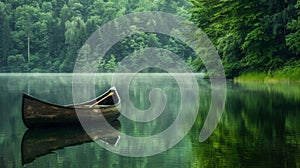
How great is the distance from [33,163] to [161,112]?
1270 cm

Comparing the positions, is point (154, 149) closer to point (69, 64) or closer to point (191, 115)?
point (191, 115)

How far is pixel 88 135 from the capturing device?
16469 millimetres

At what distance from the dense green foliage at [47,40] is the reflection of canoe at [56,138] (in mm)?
101486

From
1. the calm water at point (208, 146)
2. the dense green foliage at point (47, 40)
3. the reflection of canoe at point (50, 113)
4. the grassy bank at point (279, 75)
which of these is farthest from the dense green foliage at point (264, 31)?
the dense green foliage at point (47, 40)

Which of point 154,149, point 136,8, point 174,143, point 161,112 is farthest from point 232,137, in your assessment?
point 136,8

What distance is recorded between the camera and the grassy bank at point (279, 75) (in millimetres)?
39384

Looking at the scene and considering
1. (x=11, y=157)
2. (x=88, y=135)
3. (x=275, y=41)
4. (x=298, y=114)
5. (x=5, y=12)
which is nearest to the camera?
(x=11, y=157)

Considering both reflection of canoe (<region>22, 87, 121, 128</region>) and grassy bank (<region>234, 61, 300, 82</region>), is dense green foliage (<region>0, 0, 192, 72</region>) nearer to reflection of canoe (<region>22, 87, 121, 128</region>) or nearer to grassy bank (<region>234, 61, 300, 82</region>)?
grassy bank (<region>234, 61, 300, 82</region>)

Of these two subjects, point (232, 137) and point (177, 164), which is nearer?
point (177, 164)

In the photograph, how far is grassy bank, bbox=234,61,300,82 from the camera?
39.4m

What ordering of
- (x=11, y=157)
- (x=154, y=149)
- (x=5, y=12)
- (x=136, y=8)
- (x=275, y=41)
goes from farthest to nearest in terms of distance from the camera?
(x=136, y=8) → (x=5, y=12) → (x=275, y=41) → (x=154, y=149) → (x=11, y=157)

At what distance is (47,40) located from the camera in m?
128

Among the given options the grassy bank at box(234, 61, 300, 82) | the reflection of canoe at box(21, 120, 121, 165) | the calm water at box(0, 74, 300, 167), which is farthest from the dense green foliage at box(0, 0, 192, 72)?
the reflection of canoe at box(21, 120, 121, 165)

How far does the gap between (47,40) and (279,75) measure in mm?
92933
